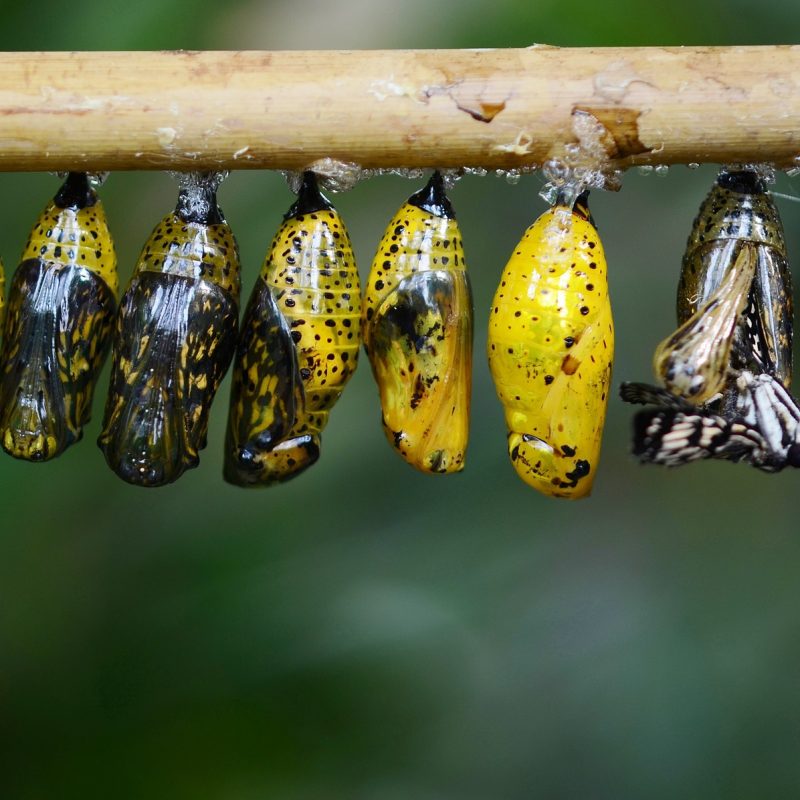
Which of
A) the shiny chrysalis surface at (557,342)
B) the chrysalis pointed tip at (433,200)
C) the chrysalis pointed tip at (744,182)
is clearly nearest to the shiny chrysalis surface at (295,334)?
the chrysalis pointed tip at (433,200)

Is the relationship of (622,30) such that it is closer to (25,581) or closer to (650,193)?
(650,193)

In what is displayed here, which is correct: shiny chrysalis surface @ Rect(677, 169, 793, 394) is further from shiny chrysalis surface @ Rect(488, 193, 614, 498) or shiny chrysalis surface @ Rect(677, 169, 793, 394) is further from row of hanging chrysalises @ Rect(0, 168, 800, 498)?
shiny chrysalis surface @ Rect(488, 193, 614, 498)

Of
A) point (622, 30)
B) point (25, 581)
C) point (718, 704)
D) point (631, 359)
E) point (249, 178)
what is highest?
point (622, 30)

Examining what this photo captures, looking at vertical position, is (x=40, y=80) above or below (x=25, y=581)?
above

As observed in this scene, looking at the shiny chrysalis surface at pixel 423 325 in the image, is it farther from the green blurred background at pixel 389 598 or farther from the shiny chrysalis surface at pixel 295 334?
the green blurred background at pixel 389 598

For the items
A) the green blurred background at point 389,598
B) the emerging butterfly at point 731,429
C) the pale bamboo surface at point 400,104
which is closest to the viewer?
the pale bamboo surface at point 400,104

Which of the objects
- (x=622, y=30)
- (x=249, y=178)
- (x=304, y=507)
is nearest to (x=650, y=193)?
(x=622, y=30)
